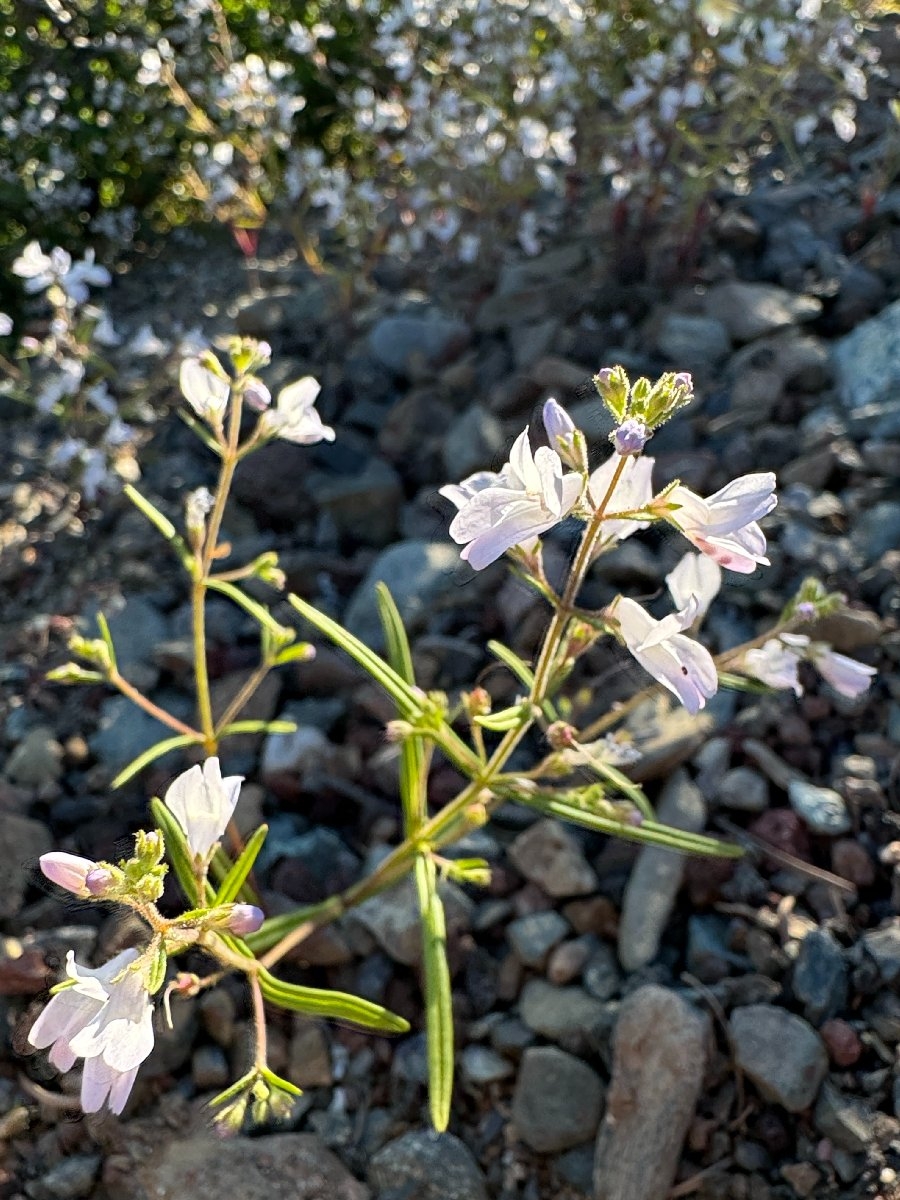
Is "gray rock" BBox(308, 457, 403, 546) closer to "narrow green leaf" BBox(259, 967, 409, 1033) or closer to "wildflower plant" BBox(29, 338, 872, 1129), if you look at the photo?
"wildflower plant" BBox(29, 338, 872, 1129)

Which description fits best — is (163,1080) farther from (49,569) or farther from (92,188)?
(92,188)

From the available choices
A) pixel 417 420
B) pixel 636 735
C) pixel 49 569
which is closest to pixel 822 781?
pixel 636 735

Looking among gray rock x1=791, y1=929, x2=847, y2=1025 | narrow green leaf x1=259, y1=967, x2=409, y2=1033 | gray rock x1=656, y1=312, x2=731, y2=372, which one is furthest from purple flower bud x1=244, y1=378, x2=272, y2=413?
gray rock x1=656, y1=312, x2=731, y2=372

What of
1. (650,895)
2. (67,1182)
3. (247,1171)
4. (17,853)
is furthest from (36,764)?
(650,895)

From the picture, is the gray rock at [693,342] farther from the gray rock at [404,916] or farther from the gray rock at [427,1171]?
the gray rock at [427,1171]

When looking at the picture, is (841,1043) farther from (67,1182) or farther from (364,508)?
(364,508)

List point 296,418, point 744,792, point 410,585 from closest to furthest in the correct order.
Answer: point 296,418
point 744,792
point 410,585
